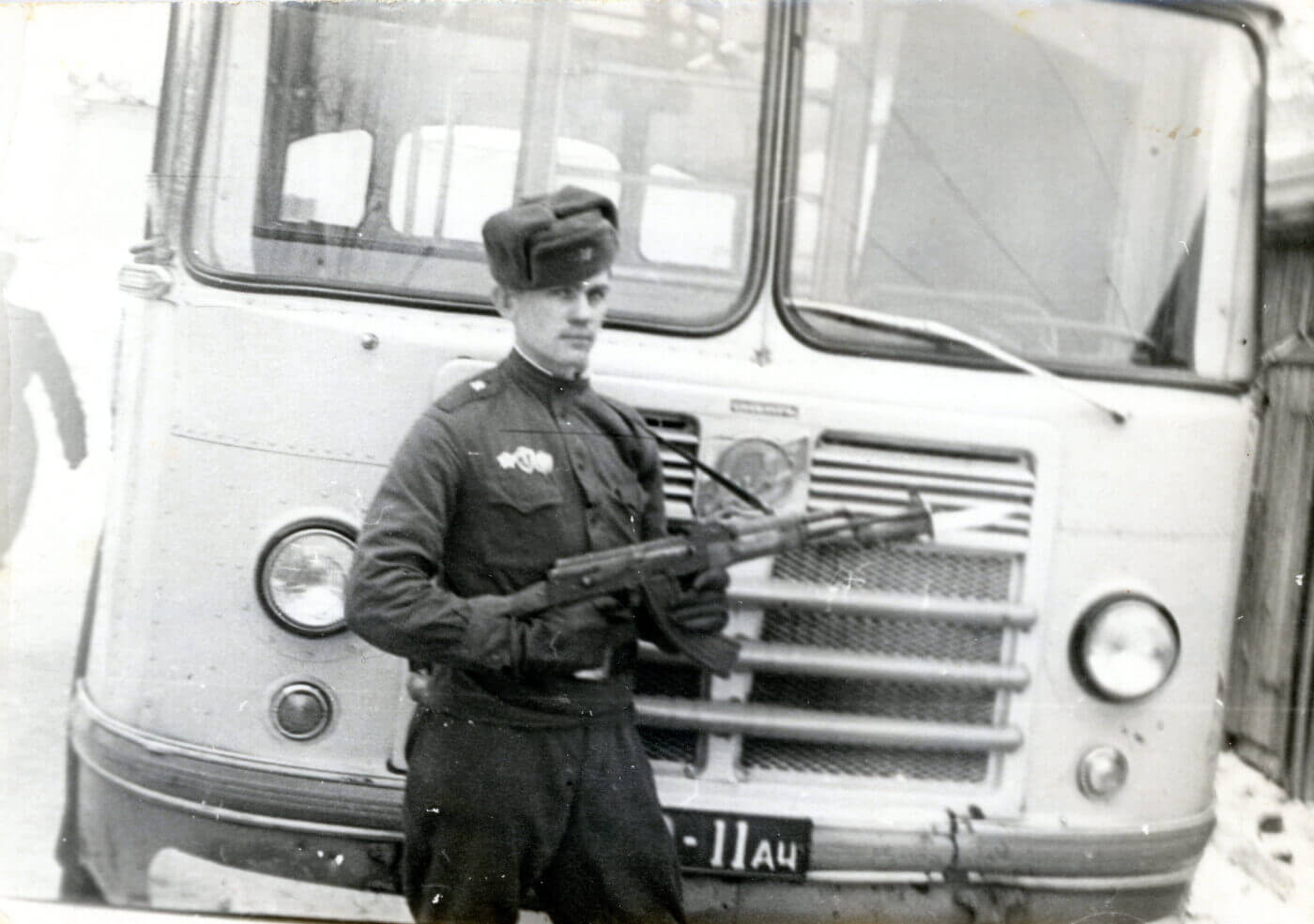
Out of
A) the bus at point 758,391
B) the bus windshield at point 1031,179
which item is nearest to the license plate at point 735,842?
the bus at point 758,391

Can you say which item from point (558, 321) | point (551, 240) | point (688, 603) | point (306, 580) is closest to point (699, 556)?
point (688, 603)

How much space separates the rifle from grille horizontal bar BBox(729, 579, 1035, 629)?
9 centimetres

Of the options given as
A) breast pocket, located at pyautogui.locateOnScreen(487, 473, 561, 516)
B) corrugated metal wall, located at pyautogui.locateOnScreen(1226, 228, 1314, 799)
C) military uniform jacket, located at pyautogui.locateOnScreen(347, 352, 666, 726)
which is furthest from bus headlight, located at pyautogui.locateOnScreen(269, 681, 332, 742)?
corrugated metal wall, located at pyautogui.locateOnScreen(1226, 228, 1314, 799)

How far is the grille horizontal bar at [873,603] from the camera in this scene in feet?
9.59

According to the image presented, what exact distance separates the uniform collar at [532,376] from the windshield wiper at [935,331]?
0.57 meters

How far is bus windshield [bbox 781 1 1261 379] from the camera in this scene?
2982 millimetres

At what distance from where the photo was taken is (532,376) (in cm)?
286

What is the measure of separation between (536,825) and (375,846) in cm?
39

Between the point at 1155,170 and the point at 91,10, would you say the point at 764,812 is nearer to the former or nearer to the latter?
the point at 1155,170

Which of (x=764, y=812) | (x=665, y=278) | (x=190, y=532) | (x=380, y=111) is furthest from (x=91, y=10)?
(x=764, y=812)

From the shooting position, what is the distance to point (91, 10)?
3.10 metres

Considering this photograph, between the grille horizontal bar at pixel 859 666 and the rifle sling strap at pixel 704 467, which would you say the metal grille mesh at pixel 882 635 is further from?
the rifle sling strap at pixel 704 467

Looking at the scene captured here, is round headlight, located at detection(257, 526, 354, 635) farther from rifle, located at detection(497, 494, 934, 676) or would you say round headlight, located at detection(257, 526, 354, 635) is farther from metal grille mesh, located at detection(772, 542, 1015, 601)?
metal grille mesh, located at detection(772, 542, 1015, 601)

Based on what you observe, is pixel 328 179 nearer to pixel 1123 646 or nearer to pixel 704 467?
pixel 704 467
